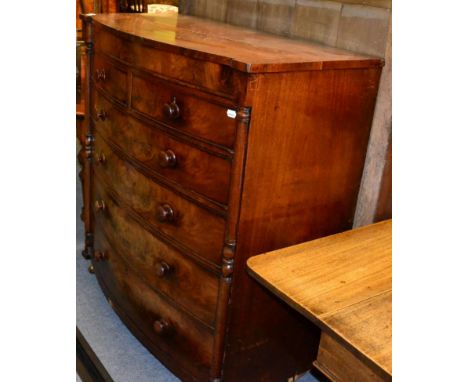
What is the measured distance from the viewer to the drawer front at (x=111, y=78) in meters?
1.84

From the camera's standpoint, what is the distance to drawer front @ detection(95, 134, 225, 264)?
5.11ft

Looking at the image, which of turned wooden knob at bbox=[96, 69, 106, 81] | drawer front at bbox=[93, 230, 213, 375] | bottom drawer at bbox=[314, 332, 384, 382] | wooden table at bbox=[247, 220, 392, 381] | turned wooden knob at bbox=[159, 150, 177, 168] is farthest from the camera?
turned wooden knob at bbox=[96, 69, 106, 81]

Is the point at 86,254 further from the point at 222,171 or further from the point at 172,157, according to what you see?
the point at 222,171

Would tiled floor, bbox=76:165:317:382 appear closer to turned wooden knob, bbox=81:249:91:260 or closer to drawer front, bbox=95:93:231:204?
turned wooden knob, bbox=81:249:91:260

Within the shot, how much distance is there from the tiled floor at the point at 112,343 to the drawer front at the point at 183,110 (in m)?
1.02

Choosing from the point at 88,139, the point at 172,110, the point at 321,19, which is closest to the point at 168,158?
the point at 172,110

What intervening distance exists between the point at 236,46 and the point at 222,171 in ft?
1.33

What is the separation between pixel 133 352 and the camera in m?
2.13

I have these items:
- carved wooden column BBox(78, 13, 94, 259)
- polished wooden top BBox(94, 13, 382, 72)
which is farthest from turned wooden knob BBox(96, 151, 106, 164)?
polished wooden top BBox(94, 13, 382, 72)

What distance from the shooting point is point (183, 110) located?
5.05ft

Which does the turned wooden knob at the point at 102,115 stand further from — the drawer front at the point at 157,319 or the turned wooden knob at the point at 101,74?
the drawer front at the point at 157,319

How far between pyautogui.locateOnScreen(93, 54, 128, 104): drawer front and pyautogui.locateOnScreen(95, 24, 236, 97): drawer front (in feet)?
0.17
